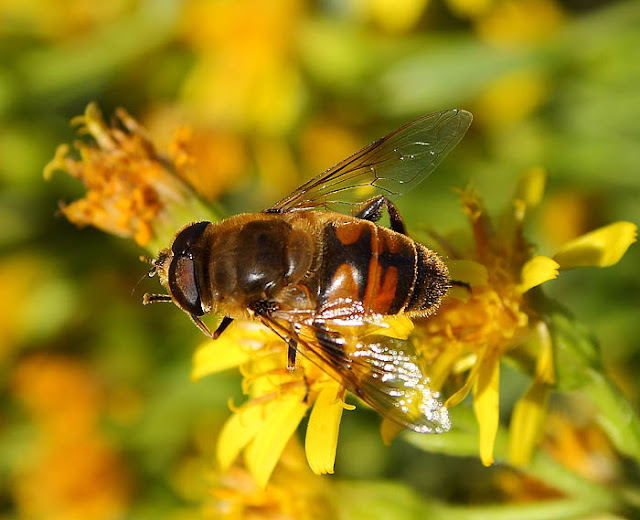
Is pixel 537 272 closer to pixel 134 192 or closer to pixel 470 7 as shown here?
pixel 134 192

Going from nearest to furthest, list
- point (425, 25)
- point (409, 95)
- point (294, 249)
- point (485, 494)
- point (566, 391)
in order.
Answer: point (294, 249), point (566, 391), point (485, 494), point (409, 95), point (425, 25)

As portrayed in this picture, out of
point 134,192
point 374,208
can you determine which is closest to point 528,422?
point 374,208

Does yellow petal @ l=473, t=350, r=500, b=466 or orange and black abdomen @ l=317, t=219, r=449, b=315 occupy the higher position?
orange and black abdomen @ l=317, t=219, r=449, b=315

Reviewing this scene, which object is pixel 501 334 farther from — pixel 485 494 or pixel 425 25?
pixel 425 25

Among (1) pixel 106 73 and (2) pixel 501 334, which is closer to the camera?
(2) pixel 501 334

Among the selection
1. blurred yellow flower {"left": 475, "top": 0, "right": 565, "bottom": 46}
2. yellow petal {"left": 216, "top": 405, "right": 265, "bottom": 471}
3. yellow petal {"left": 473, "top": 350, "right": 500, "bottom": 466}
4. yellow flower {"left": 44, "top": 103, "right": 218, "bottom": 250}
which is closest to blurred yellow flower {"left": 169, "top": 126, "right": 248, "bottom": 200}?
blurred yellow flower {"left": 475, "top": 0, "right": 565, "bottom": 46}

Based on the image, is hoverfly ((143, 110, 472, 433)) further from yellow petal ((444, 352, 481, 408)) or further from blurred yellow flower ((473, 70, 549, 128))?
blurred yellow flower ((473, 70, 549, 128))

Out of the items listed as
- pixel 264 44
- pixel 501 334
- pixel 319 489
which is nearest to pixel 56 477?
pixel 319 489
